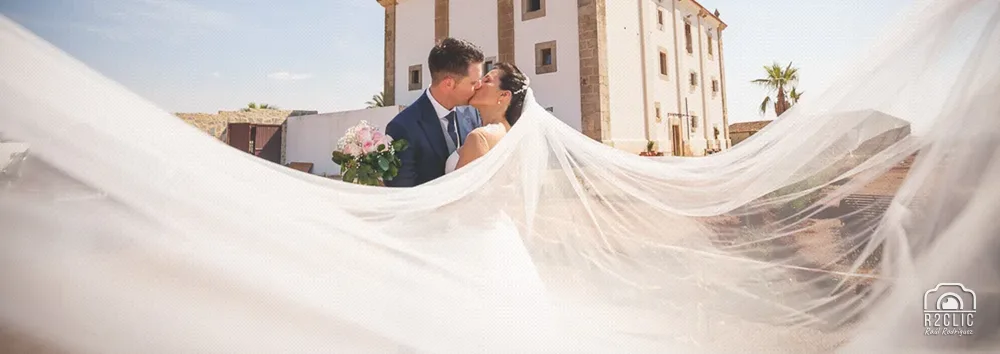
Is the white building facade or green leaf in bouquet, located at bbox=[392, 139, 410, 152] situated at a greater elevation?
the white building facade

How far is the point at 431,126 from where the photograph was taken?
2.74 meters

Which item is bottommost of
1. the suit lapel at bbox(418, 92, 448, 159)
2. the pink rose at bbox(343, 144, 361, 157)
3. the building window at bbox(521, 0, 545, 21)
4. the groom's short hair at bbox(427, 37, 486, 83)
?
the pink rose at bbox(343, 144, 361, 157)

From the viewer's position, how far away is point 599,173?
3.19 meters

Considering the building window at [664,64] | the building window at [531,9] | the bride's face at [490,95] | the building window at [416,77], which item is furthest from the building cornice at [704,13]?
the bride's face at [490,95]

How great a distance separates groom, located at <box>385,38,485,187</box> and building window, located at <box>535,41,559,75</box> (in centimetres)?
1139

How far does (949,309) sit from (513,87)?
239 cm

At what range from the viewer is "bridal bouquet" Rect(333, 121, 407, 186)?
2455 mm

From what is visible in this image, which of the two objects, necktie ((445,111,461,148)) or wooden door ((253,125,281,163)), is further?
wooden door ((253,125,281,163))

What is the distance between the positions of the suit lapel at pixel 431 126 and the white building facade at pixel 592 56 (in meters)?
10.6

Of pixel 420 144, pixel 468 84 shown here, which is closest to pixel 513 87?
pixel 468 84

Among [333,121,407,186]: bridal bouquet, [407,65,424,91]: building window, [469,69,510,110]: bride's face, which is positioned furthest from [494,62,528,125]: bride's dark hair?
[407,65,424,91]: building window

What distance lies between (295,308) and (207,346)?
0.79 ft

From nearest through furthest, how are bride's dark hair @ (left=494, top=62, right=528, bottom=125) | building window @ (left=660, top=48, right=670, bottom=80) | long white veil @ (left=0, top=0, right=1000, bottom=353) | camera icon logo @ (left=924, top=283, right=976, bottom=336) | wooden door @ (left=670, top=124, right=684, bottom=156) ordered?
1. long white veil @ (left=0, top=0, right=1000, bottom=353)
2. camera icon logo @ (left=924, top=283, right=976, bottom=336)
3. bride's dark hair @ (left=494, top=62, right=528, bottom=125)
4. building window @ (left=660, top=48, right=670, bottom=80)
5. wooden door @ (left=670, top=124, right=684, bottom=156)

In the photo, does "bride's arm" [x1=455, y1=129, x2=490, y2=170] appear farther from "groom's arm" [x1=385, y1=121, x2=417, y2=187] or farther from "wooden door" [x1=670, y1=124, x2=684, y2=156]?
"wooden door" [x1=670, y1=124, x2=684, y2=156]
